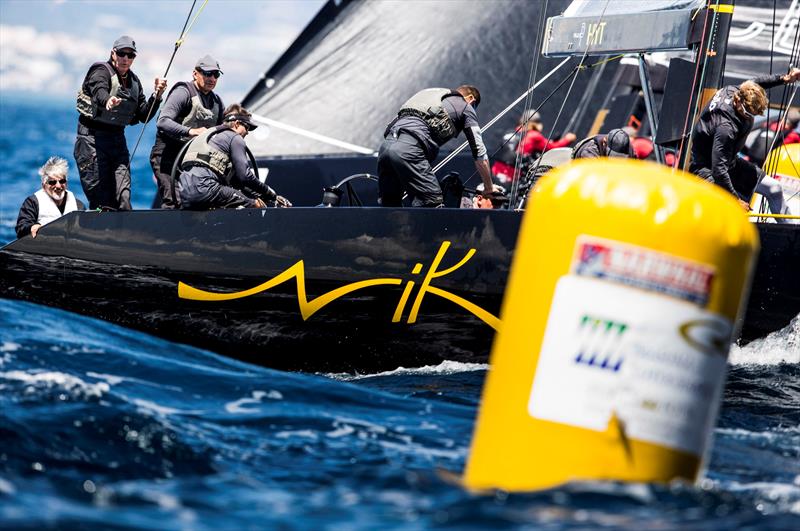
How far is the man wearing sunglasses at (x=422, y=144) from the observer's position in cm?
656

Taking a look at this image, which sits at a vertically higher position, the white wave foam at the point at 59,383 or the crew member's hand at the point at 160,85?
the crew member's hand at the point at 160,85

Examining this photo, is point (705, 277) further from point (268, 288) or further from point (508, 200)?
point (508, 200)

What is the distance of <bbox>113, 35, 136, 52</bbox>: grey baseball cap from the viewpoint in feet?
22.8

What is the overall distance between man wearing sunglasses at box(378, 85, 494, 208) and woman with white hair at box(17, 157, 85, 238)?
173 cm

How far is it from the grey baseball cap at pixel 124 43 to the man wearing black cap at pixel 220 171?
0.90 metres

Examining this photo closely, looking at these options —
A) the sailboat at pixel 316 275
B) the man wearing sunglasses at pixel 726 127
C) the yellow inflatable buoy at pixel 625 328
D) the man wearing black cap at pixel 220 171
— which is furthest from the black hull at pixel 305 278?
the yellow inflatable buoy at pixel 625 328

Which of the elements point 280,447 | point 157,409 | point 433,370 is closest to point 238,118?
point 433,370

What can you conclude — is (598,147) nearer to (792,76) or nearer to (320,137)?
(792,76)

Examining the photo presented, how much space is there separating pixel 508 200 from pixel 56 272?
247 cm

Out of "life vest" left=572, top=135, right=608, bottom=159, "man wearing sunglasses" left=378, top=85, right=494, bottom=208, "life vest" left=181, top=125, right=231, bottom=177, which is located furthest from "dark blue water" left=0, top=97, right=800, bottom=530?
"life vest" left=572, top=135, right=608, bottom=159

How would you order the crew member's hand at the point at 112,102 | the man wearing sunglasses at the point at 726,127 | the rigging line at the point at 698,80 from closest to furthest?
the man wearing sunglasses at the point at 726,127, the rigging line at the point at 698,80, the crew member's hand at the point at 112,102

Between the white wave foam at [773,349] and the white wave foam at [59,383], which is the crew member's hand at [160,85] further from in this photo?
the white wave foam at [773,349]

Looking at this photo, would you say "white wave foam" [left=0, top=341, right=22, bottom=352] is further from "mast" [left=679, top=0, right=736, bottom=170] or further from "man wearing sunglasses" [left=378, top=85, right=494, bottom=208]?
"mast" [left=679, top=0, right=736, bottom=170]

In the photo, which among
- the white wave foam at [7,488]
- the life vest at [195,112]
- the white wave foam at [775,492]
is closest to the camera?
the white wave foam at [7,488]
